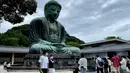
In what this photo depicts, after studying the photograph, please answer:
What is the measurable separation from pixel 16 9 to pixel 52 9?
19.1 ft

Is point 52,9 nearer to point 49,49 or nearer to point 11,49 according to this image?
point 49,49

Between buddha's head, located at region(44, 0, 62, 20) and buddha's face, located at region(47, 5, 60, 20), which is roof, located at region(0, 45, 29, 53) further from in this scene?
buddha's face, located at region(47, 5, 60, 20)

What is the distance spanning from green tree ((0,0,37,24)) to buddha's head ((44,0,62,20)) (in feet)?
15.7

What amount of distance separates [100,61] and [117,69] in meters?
0.91

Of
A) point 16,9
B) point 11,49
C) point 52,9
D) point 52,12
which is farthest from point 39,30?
point 11,49

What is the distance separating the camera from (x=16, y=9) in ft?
55.6

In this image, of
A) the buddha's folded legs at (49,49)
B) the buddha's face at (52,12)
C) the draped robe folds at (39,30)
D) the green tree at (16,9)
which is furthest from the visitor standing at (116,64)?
the green tree at (16,9)

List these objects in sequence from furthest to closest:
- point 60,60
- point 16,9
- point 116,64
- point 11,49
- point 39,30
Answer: point 11,49, point 16,9, point 39,30, point 60,60, point 116,64

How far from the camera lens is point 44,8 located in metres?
12.6

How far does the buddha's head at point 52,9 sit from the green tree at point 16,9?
15.7 feet

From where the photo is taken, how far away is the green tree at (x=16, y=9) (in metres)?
A: 16.1

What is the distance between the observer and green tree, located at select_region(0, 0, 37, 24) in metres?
16.1

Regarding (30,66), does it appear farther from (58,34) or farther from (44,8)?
(44,8)

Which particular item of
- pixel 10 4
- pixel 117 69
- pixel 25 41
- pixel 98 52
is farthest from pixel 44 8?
pixel 25 41
